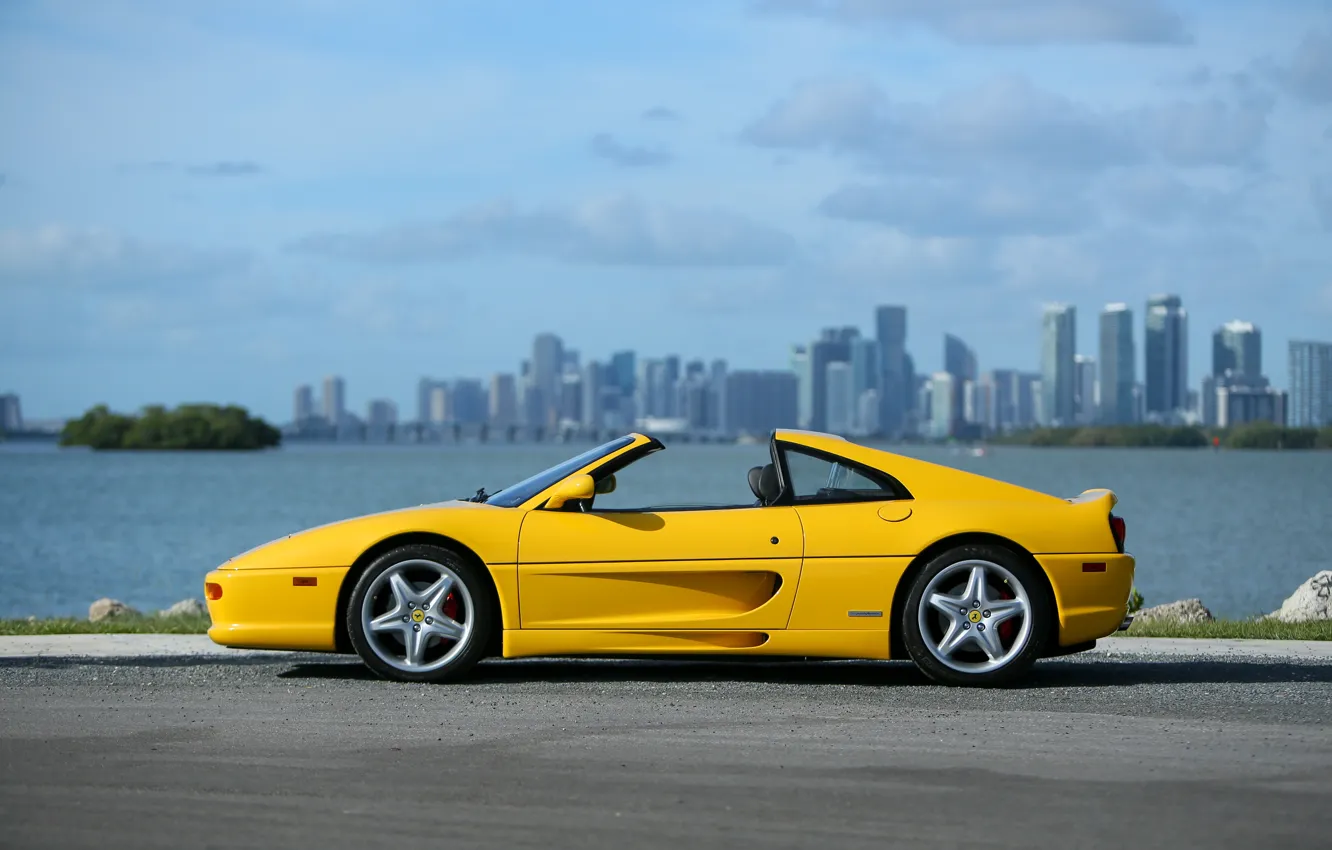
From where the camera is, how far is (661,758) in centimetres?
650

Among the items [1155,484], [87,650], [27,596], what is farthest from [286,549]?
[1155,484]

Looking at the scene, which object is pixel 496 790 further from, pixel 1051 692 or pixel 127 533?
pixel 127 533

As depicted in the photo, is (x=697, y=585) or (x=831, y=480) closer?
(x=697, y=585)

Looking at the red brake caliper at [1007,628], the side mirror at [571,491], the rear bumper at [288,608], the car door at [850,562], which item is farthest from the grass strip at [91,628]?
the red brake caliper at [1007,628]

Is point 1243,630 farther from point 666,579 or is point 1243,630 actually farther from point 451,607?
point 451,607

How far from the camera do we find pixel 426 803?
5.64m

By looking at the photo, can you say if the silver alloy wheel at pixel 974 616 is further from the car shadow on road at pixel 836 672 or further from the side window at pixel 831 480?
the side window at pixel 831 480

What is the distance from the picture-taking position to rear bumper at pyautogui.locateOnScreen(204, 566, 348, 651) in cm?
871

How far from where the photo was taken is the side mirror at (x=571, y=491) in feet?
28.5

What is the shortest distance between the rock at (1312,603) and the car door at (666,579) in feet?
22.0

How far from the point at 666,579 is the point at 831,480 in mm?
1074

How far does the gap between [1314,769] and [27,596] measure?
1254 inches

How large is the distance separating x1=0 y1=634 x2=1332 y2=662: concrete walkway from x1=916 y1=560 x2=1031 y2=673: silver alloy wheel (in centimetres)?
200

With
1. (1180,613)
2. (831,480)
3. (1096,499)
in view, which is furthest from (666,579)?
(1180,613)
